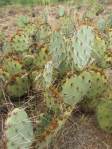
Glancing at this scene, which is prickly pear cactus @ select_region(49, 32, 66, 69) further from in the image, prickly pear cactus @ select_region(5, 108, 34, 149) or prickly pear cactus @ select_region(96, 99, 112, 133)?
prickly pear cactus @ select_region(5, 108, 34, 149)

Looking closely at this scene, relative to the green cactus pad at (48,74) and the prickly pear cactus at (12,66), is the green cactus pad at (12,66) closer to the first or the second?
the prickly pear cactus at (12,66)

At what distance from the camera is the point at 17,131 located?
7.58ft

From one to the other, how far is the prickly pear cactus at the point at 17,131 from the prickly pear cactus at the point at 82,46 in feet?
2.55

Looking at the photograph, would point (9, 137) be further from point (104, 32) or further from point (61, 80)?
point (104, 32)

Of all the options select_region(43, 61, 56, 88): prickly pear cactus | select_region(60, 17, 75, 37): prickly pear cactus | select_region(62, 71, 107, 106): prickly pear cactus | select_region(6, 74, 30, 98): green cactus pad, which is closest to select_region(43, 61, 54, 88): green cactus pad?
select_region(43, 61, 56, 88): prickly pear cactus

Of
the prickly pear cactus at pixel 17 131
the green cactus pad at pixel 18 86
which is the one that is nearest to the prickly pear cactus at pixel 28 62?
the green cactus pad at pixel 18 86

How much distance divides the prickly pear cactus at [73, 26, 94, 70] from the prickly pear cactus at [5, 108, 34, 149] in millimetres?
777

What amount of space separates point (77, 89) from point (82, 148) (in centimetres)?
37

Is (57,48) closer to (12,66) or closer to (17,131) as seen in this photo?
(12,66)

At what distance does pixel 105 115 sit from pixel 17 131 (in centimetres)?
72

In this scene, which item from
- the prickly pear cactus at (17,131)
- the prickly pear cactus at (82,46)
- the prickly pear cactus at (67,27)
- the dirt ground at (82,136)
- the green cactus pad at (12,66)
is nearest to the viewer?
the prickly pear cactus at (17,131)

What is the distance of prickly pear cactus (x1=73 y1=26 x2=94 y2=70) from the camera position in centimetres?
300

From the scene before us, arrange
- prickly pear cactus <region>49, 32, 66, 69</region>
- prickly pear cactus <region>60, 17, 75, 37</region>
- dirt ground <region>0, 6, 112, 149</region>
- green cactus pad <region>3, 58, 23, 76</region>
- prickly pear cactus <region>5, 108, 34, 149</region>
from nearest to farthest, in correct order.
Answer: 1. prickly pear cactus <region>5, 108, 34, 149</region>
2. dirt ground <region>0, 6, 112, 149</region>
3. prickly pear cactus <region>49, 32, 66, 69</region>
4. green cactus pad <region>3, 58, 23, 76</region>
5. prickly pear cactus <region>60, 17, 75, 37</region>

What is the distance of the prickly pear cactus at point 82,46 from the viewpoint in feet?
9.86
